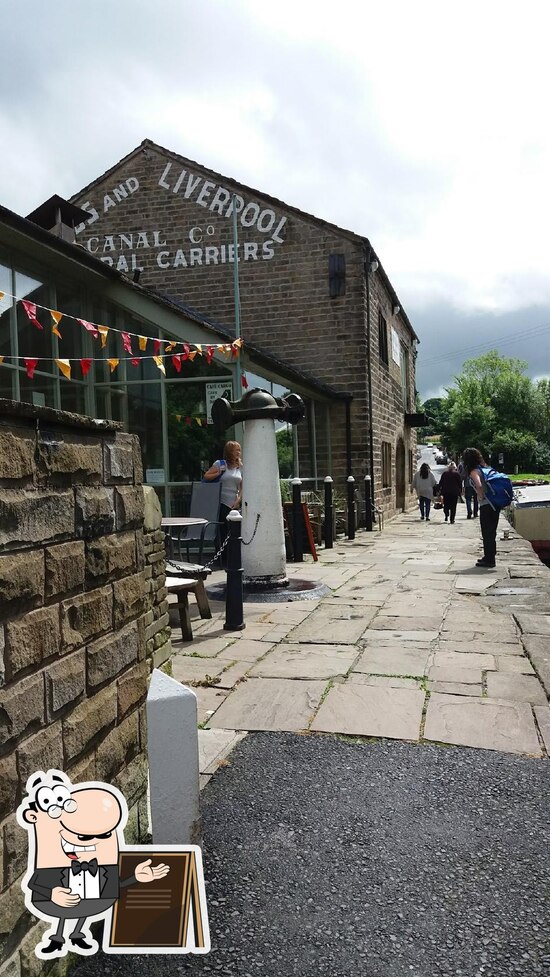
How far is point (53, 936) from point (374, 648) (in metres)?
3.65

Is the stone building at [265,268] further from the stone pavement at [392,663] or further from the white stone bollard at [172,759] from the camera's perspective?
the white stone bollard at [172,759]

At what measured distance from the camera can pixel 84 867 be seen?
1837mm

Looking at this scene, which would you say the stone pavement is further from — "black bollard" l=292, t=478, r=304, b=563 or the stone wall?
"black bollard" l=292, t=478, r=304, b=563

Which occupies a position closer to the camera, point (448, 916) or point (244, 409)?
point (448, 916)

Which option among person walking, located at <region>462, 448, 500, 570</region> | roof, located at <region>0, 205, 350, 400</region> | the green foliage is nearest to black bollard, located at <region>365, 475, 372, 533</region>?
roof, located at <region>0, 205, 350, 400</region>

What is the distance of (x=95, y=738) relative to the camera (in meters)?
2.23

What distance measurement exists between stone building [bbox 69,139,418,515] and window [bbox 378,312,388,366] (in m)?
0.94

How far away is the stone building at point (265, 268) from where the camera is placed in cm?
1584

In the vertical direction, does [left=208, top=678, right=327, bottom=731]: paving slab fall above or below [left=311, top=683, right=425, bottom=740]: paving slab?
above

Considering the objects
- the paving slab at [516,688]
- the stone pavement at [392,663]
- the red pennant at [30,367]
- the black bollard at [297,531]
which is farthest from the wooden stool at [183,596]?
the red pennant at [30,367]

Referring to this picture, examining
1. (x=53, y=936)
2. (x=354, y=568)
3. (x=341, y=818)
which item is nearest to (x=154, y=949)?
(x=53, y=936)

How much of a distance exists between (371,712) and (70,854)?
2.32 meters

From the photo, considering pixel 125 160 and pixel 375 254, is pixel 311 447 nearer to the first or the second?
pixel 375 254

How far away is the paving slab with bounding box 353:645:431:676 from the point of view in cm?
464
